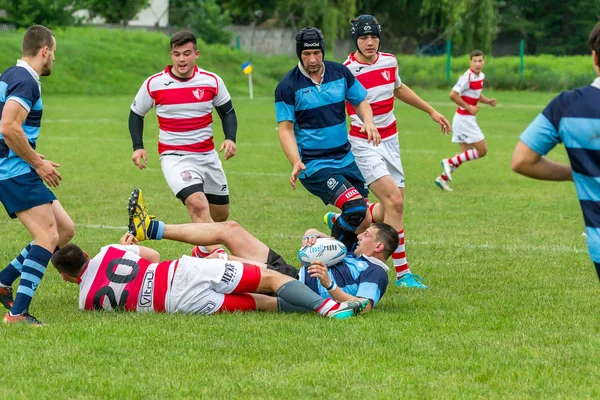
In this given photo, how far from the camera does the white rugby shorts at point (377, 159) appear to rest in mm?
9078

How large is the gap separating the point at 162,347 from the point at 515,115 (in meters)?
28.4

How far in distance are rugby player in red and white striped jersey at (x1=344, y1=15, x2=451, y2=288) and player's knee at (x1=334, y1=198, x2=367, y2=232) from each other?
0.95ft

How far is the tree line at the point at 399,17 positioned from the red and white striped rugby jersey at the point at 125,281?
42.5 meters

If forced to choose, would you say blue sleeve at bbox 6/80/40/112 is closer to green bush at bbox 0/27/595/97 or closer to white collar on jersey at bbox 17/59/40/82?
white collar on jersey at bbox 17/59/40/82

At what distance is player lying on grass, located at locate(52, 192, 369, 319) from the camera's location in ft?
23.6

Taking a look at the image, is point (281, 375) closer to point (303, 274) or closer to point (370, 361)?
point (370, 361)

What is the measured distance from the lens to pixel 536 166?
15.6ft

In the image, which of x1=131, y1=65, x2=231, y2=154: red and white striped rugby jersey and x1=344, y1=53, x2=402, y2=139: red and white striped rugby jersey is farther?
x1=344, y1=53, x2=402, y2=139: red and white striped rugby jersey

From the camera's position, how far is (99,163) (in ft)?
63.6

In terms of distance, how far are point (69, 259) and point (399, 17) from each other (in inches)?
2140

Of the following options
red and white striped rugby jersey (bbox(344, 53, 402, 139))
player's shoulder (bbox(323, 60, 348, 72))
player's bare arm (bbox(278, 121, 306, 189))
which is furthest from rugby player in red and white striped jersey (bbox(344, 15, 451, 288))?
player's bare arm (bbox(278, 121, 306, 189))

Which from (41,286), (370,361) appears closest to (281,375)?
(370,361)

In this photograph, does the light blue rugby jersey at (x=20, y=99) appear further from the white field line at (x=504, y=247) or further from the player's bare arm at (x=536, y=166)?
the white field line at (x=504, y=247)

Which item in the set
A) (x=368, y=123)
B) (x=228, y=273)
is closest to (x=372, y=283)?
(x=228, y=273)
